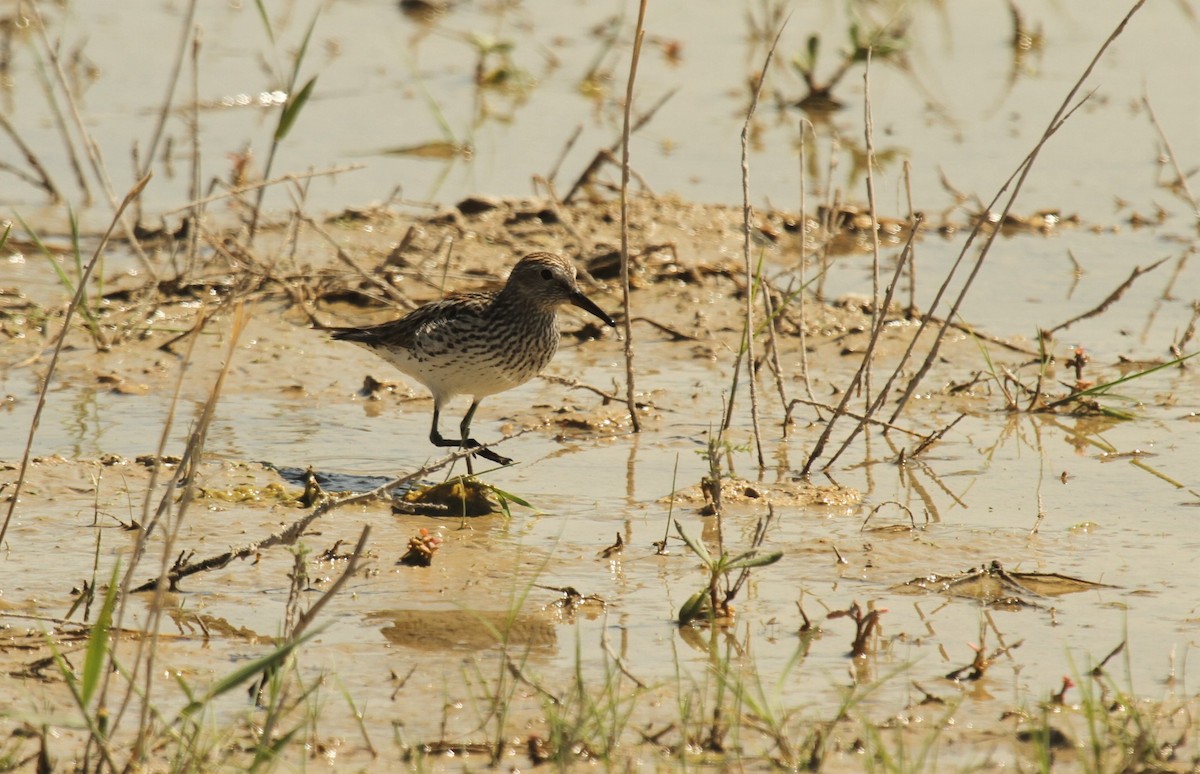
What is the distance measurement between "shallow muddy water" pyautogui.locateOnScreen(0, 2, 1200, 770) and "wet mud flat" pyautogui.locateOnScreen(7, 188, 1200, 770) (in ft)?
0.07

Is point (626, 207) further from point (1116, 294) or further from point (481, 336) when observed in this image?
point (1116, 294)

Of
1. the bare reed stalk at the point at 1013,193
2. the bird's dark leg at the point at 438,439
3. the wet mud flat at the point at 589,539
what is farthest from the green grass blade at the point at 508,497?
the bare reed stalk at the point at 1013,193

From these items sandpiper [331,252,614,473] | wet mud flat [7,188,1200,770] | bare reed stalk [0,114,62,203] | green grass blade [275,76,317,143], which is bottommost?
wet mud flat [7,188,1200,770]

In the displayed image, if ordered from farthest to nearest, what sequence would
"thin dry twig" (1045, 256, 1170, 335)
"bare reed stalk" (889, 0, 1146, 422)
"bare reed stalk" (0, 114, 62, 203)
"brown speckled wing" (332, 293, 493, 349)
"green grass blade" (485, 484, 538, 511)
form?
"bare reed stalk" (0, 114, 62, 203), "brown speckled wing" (332, 293, 493, 349), "thin dry twig" (1045, 256, 1170, 335), "green grass blade" (485, 484, 538, 511), "bare reed stalk" (889, 0, 1146, 422)

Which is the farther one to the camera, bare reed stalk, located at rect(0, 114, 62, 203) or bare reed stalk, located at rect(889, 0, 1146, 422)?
bare reed stalk, located at rect(0, 114, 62, 203)

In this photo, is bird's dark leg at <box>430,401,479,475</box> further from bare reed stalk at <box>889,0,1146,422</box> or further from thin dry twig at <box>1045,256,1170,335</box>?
thin dry twig at <box>1045,256,1170,335</box>

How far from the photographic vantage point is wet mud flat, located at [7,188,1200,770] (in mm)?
4320

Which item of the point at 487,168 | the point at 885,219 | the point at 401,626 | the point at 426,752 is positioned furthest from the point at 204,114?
the point at 426,752

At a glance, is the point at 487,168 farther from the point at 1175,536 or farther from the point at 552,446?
the point at 1175,536

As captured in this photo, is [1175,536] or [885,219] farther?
[885,219]

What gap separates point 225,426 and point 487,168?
491 centimetres

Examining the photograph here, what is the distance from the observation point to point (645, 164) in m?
12.4

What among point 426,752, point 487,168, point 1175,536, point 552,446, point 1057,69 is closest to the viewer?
point 426,752

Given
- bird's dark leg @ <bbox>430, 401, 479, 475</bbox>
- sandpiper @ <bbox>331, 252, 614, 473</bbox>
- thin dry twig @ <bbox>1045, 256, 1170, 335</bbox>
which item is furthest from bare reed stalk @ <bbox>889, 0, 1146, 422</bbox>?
bird's dark leg @ <bbox>430, 401, 479, 475</bbox>
